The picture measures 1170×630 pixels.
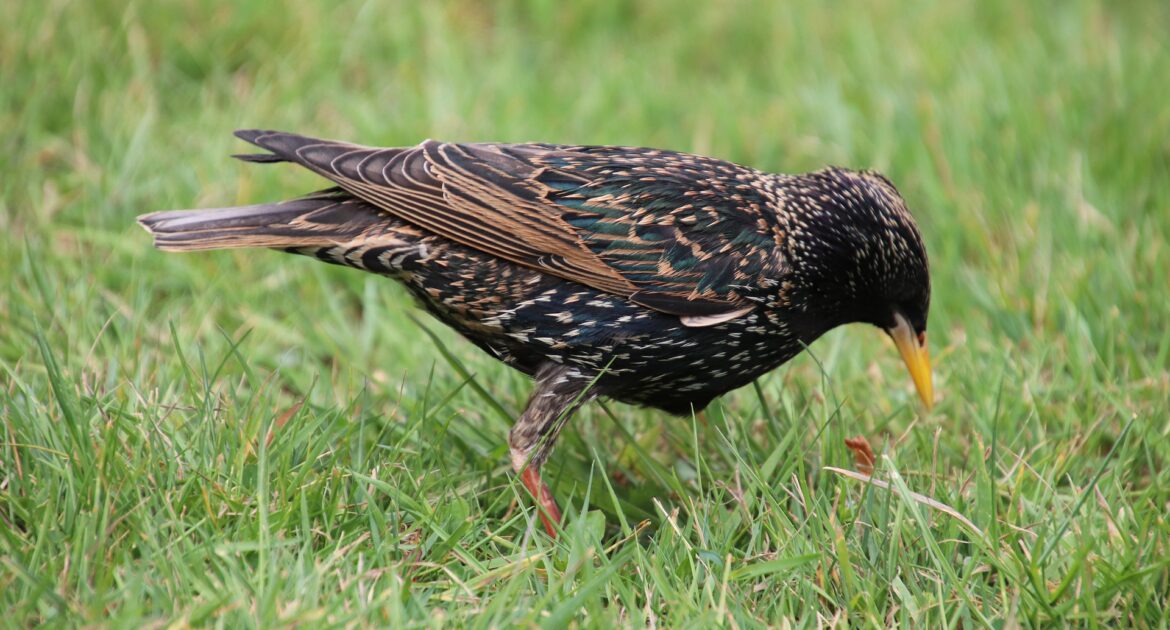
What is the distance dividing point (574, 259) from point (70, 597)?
1597mm

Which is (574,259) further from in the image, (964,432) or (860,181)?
(964,432)

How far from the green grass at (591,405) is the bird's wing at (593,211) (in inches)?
18.5

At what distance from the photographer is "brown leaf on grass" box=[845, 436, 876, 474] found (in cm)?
365

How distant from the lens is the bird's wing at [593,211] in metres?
3.54

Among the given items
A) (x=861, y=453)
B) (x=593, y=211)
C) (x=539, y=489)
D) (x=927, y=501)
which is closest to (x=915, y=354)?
(x=861, y=453)

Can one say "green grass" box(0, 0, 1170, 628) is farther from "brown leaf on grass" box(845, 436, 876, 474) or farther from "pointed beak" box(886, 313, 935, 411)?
"pointed beak" box(886, 313, 935, 411)

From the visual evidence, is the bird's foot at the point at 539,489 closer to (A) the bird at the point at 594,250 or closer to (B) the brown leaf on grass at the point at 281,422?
(A) the bird at the point at 594,250

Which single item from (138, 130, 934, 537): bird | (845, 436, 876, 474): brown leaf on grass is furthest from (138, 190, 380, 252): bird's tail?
(845, 436, 876, 474): brown leaf on grass

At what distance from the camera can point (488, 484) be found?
364 centimetres

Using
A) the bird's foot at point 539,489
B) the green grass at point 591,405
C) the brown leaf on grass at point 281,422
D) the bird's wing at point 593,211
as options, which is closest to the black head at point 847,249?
the bird's wing at point 593,211

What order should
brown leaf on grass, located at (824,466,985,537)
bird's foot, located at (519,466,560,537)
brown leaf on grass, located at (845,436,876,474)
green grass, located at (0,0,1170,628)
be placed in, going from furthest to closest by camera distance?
brown leaf on grass, located at (845,436,876,474) → bird's foot, located at (519,466,560,537) → brown leaf on grass, located at (824,466,985,537) → green grass, located at (0,0,1170,628)

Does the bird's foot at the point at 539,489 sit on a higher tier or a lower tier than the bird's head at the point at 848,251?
lower

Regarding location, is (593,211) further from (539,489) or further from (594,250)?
(539,489)

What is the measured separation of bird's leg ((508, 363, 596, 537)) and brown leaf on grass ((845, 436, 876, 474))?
2.59ft
